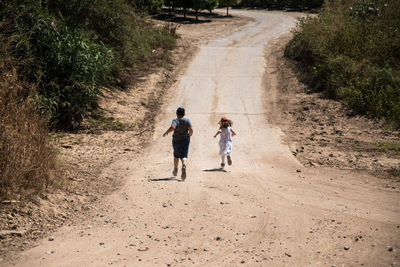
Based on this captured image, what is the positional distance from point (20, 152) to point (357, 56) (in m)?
14.8

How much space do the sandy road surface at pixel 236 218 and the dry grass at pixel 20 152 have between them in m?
1.16

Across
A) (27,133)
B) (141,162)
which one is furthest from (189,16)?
(27,133)

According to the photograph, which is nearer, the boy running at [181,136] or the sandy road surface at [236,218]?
the sandy road surface at [236,218]

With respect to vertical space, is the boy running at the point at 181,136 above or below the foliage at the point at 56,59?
below

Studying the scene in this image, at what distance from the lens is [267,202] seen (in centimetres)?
770

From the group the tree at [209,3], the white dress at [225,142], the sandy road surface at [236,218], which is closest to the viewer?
the sandy road surface at [236,218]

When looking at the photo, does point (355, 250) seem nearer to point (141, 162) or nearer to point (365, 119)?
point (141, 162)

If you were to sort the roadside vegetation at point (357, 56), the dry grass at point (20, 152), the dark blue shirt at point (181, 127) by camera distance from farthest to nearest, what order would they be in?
1. the roadside vegetation at point (357, 56)
2. the dark blue shirt at point (181, 127)
3. the dry grass at point (20, 152)

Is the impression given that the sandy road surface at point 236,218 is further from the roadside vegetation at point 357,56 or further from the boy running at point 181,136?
the roadside vegetation at point 357,56

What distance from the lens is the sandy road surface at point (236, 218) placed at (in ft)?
18.3

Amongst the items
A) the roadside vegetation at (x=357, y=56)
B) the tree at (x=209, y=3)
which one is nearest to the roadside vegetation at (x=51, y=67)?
the roadside vegetation at (x=357, y=56)

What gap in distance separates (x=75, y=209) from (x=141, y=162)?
3.56 m

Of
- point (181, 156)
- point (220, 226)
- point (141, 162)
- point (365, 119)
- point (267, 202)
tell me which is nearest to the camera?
point (220, 226)

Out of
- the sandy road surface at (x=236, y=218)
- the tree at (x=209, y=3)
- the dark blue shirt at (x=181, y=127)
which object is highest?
the tree at (x=209, y=3)
